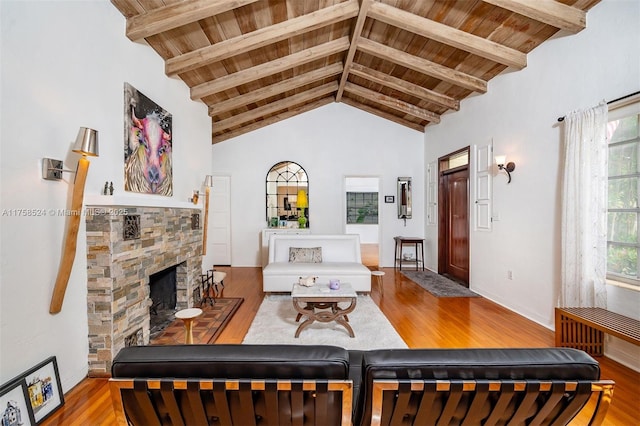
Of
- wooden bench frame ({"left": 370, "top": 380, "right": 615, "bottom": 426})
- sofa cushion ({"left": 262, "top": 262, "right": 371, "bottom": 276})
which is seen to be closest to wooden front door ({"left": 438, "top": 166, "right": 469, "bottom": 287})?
sofa cushion ({"left": 262, "top": 262, "right": 371, "bottom": 276})

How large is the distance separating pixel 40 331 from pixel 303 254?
3.11m

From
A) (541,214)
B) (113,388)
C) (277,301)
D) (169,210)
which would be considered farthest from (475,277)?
(113,388)

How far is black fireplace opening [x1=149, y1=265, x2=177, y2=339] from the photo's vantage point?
3.31 m

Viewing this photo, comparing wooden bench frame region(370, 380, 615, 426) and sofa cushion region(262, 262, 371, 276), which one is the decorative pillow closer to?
sofa cushion region(262, 262, 371, 276)

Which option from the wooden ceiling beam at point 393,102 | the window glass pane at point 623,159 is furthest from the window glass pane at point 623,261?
the wooden ceiling beam at point 393,102

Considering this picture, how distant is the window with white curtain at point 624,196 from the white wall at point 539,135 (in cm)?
16

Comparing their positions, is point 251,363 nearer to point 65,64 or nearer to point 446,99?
point 65,64

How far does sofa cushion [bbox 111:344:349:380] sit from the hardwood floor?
1212 millimetres

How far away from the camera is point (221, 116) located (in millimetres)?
5539

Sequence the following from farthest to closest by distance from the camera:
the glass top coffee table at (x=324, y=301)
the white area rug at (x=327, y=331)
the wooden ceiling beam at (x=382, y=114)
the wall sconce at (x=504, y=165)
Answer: the wooden ceiling beam at (x=382, y=114) → the wall sconce at (x=504, y=165) → the glass top coffee table at (x=324, y=301) → the white area rug at (x=327, y=331)

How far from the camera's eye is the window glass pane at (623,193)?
238cm

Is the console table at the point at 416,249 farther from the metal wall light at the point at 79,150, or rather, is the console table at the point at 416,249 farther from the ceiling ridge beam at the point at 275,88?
the metal wall light at the point at 79,150

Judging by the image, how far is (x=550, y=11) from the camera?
269cm

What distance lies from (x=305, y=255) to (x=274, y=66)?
2.81 metres
